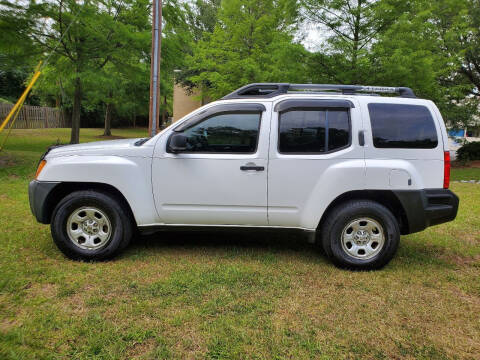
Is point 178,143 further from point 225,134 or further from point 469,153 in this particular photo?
point 469,153

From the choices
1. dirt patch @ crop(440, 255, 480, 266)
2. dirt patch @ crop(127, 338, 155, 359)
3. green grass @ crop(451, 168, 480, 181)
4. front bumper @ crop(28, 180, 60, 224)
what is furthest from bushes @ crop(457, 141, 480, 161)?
dirt patch @ crop(127, 338, 155, 359)

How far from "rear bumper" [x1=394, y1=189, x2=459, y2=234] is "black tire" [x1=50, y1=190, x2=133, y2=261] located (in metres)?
3.02

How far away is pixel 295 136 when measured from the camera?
4059 millimetres

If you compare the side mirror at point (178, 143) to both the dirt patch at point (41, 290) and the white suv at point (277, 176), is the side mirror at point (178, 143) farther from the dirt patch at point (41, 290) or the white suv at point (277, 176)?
the dirt patch at point (41, 290)

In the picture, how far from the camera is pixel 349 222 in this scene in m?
4.03

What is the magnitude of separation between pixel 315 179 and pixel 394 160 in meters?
0.88

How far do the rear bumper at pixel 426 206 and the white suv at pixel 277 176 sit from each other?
11 millimetres

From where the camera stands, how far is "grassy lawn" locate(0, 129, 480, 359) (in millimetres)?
2656

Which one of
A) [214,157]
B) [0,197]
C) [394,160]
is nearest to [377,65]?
[394,160]

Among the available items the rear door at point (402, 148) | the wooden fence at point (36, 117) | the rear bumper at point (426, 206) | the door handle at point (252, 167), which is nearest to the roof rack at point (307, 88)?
the rear door at point (402, 148)

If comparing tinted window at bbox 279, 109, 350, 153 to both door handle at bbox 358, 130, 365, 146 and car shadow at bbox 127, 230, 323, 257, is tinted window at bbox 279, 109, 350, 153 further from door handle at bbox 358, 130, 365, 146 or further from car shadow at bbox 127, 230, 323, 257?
car shadow at bbox 127, 230, 323, 257

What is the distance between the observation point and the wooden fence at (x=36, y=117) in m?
27.8

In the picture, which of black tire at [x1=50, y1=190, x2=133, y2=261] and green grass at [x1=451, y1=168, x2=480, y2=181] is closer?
black tire at [x1=50, y1=190, x2=133, y2=261]

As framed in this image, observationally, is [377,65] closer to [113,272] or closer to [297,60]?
[297,60]
